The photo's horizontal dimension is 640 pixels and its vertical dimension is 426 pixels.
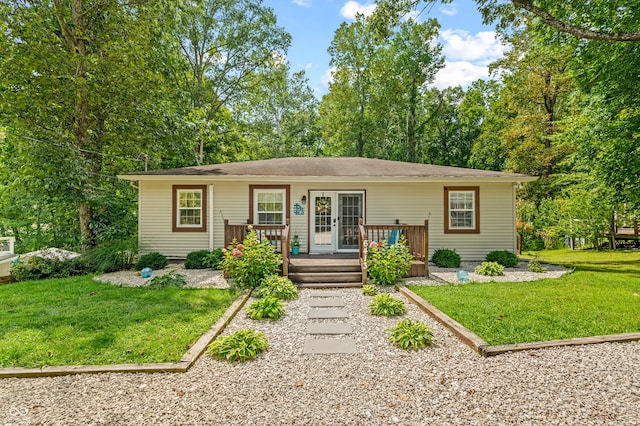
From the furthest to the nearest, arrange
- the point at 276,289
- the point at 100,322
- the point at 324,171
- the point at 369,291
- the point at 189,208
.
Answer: the point at 324,171, the point at 189,208, the point at 369,291, the point at 276,289, the point at 100,322

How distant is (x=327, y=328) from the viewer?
4.71 m

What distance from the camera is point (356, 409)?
2.69 m

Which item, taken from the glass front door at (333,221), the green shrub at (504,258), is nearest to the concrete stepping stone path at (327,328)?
the glass front door at (333,221)

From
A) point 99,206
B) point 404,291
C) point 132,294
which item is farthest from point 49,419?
point 99,206

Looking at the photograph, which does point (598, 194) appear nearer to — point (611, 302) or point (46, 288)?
point (611, 302)

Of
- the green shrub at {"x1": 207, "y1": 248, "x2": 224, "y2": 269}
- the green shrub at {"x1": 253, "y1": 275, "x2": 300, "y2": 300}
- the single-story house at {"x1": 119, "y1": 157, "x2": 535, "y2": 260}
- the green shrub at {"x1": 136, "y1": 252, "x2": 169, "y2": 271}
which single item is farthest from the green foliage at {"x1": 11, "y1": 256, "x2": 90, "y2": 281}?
the green shrub at {"x1": 253, "y1": 275, "x2": 300, "y2": 300}

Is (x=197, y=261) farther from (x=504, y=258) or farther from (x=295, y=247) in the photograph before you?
(x=504, y=258)

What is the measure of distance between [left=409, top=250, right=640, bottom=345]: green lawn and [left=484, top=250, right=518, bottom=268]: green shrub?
1382 mm

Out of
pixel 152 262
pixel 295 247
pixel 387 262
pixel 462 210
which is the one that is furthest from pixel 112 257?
pixel 462 210

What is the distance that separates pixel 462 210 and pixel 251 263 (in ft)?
22.6

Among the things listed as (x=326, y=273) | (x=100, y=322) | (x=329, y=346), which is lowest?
(x=329, y=346)

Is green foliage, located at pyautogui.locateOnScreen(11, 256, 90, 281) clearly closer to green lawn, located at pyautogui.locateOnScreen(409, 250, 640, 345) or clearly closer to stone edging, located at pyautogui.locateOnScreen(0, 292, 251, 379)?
stone edging, located at pyautogui.locateOnScreen(0, 292, 251, 379)

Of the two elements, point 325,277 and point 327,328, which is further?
point 325,277

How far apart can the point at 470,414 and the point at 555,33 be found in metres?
10.8
